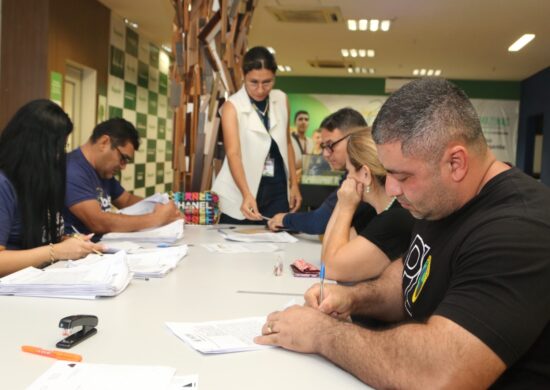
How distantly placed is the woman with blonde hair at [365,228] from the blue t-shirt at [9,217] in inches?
44.6

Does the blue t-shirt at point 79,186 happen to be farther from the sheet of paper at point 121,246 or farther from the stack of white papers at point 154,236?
the sheet of paper at point 121,246

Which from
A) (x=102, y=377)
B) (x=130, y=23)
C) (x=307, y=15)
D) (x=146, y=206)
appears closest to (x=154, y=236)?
(x=146, y=206)

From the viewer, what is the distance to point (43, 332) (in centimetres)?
124

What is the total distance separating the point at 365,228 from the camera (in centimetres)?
186

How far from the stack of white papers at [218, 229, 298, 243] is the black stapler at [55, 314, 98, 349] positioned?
1.37 m

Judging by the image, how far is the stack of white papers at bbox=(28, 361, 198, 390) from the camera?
97 centimetres

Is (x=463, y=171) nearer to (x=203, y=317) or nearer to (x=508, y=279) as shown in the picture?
(x=508, y=279)

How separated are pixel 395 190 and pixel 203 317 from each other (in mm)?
583

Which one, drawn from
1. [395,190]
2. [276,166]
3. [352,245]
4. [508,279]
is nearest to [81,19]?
[276,166]

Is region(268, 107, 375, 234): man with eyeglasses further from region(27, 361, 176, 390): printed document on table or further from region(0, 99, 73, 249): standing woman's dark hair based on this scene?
region(27, 361, 176, 390): printed document on table

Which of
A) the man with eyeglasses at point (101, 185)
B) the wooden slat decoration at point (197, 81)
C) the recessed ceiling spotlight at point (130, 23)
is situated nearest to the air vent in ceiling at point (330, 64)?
the recessed ceiling spotlight at point (130, 23)

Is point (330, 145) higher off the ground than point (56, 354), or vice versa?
point (330, 145)

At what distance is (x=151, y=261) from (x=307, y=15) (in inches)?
211

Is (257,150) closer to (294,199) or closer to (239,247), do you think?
(294,199)
